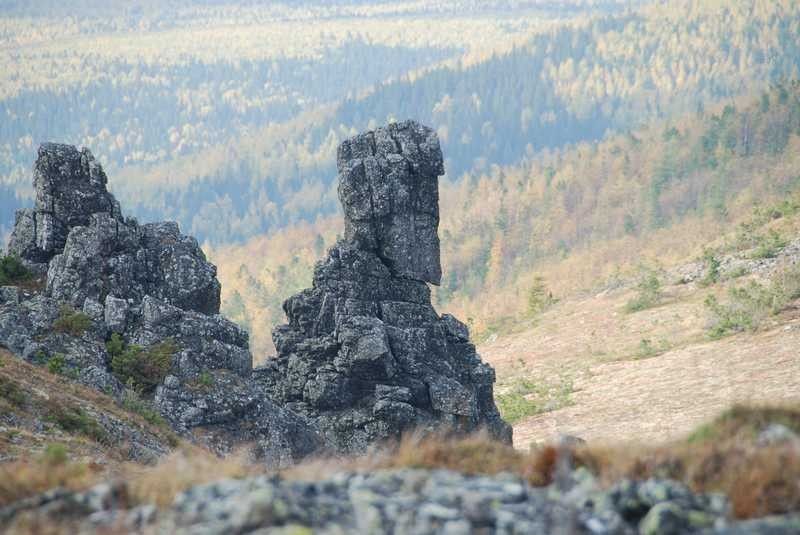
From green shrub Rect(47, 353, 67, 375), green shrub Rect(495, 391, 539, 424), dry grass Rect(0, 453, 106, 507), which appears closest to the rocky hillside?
dry grass Rect(0, 453, 106, 507)

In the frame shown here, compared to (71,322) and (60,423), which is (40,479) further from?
(71,322)

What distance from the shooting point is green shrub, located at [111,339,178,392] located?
1607 inches

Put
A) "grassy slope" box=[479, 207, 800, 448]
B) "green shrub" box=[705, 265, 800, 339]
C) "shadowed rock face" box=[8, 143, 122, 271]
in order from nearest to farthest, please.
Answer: "shadowed rock face" box=[8, 143, 122, 271]
"grassy slope" box=[479, 207, 800, 448]
"green shrub" box=[705, 265, 800, 339]

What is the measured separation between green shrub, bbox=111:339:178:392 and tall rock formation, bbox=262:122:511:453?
26.9 feet

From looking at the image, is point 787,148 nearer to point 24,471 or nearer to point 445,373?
point 445,373

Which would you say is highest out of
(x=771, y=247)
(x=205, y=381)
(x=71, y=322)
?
(x=771, y=247)

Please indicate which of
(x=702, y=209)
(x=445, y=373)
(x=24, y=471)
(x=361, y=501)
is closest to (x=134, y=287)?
(x=445, y=373)

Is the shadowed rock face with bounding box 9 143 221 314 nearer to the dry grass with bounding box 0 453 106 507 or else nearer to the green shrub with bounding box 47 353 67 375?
the green shrub with bounding box 47 353 67 375

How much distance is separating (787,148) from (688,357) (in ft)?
414

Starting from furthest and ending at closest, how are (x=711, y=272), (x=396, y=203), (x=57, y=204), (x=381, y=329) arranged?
(x=711, y=272), (x=396, y=203), (x=381, y=329), (x=57, y=204)

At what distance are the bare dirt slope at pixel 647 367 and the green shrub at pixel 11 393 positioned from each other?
72.6ft

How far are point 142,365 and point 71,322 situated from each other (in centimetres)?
314

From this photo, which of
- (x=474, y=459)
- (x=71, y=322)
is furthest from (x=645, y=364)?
(x=474, y=459)

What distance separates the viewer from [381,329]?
50.2 metres
